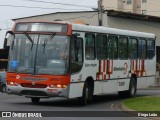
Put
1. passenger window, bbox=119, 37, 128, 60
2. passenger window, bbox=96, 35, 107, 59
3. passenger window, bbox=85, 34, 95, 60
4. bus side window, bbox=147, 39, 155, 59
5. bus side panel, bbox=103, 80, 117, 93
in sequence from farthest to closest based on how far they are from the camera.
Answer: bus side window, bbox=147, 39, 155, 59
passenger window, bbox=119, 37, 128, 60
bus side panel, bbox=103, 80, 117, 93
passenger window, bbox=96, 35, 107, 59
passenger window, bbox=85, 34, 95, 60

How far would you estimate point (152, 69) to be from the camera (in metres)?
29.1

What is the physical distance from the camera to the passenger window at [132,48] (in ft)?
85.4

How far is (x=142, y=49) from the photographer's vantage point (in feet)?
90.9

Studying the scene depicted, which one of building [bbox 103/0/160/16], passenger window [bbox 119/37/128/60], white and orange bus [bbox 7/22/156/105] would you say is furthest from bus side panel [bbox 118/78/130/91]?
building [bbox 103/0/160/16]

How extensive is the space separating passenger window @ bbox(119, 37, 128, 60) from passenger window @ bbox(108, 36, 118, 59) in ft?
1.64

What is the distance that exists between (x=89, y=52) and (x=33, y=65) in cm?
268

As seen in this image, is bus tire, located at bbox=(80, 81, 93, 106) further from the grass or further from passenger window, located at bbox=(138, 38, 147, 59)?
passenger window, located at bbox=(138, 38, 147, 59)

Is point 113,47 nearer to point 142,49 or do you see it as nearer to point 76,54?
point 76,54

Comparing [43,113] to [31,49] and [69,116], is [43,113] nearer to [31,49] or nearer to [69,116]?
[69,116]

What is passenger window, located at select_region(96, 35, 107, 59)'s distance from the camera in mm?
22311

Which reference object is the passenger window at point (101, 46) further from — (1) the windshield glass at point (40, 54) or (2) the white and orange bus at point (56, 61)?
(1) the windshield glass at point (40, 54)

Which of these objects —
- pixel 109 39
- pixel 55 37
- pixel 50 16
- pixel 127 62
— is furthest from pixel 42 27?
pixel 50 16

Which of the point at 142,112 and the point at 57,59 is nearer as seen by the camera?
the point at 142,112

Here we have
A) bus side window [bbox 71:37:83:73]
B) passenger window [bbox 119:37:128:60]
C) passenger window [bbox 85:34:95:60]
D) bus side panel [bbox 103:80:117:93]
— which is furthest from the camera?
passenger window [bbox 119:37:128:60]
